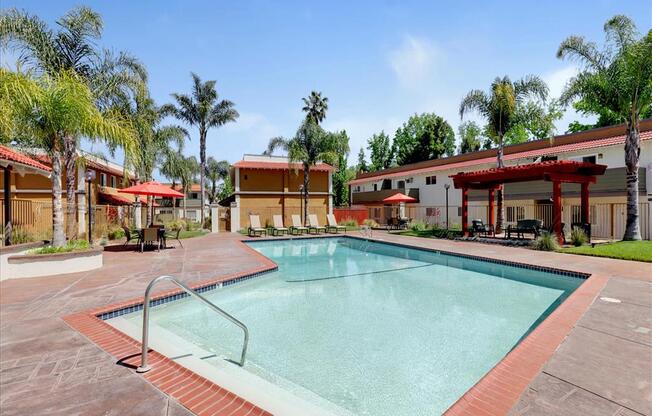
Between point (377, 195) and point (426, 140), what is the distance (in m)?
14.5

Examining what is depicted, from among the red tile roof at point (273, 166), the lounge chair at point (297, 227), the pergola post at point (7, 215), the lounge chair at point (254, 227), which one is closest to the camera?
the pergola post at point (7, 215)

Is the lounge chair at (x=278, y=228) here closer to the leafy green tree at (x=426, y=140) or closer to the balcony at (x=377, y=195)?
the balcony at (x=377, y=195)

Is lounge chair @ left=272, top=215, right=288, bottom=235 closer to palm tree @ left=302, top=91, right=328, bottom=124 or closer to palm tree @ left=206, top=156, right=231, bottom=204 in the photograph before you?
palm tree @ left=302, top=91, right=328, bottom=124

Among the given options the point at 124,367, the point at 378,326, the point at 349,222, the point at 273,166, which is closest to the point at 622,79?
the point at 378,326

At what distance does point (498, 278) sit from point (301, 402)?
834cm

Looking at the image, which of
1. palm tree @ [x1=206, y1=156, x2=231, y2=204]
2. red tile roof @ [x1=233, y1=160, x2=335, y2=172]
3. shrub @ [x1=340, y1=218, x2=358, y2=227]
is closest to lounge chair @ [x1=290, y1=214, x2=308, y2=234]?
red tile roof @ [x1=233, y1=160, x2=335, y2=172]

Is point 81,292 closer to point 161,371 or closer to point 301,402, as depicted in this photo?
point 161,371

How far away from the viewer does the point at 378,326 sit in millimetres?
6004

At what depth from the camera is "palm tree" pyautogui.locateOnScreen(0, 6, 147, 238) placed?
9.47 metres

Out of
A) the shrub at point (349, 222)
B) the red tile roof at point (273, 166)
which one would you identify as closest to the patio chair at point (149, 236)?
the red tile roof at point (273, 166)

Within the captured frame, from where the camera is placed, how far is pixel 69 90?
334 inches

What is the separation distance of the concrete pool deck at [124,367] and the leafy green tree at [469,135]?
55.5 ft

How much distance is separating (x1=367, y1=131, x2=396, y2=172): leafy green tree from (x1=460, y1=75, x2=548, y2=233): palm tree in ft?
113

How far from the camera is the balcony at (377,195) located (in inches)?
1230
